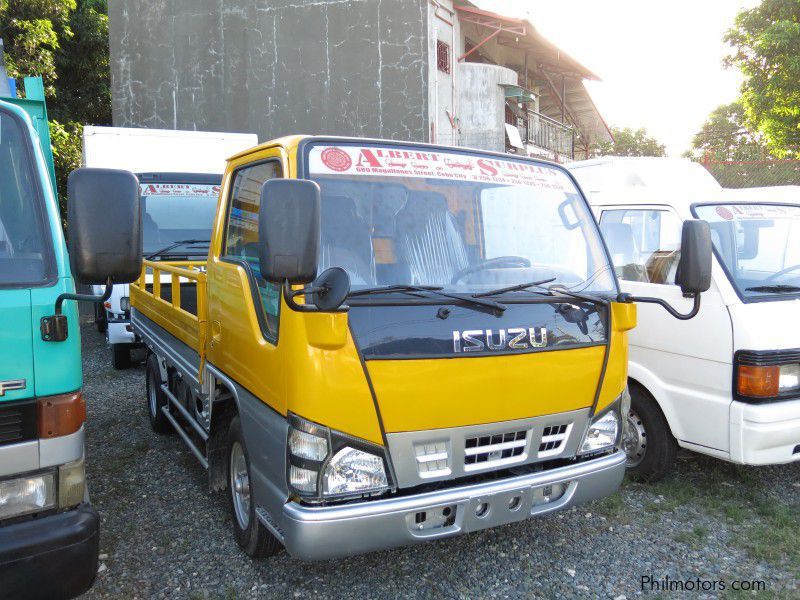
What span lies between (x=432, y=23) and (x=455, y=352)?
45.3ft

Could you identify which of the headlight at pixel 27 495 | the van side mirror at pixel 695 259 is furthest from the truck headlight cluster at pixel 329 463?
the van side mirror at pixel 695 259

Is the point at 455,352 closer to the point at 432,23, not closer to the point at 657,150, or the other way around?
the point at 432,23

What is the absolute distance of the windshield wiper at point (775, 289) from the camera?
13.5ft

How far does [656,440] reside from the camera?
4.35 meters

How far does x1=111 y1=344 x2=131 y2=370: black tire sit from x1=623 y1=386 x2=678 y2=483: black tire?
20.6 feet

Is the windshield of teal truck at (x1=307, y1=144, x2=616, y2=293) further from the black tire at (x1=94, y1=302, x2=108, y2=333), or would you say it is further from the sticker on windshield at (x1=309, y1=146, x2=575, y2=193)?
the black tire at (x1=94, y1=302, x2=108, y2=333)

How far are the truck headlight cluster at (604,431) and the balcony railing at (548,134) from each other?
17182 mm

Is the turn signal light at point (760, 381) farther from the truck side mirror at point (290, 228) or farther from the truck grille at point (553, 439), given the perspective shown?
the truck side mirror at point (290, 228)

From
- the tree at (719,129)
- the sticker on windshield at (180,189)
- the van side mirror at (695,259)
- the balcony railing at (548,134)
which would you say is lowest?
the van side mirror at (695,259)

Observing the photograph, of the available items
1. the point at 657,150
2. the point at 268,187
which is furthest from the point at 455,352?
the point at 657,150

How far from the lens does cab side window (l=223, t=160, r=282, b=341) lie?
2.98 metres

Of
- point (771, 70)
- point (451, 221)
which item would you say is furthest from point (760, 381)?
point (771, 70)

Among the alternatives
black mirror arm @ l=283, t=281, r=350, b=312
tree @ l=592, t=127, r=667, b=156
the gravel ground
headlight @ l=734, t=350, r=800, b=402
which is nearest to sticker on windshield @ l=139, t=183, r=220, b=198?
the gravel ground

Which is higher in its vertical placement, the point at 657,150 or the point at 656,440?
the point at 657,150
